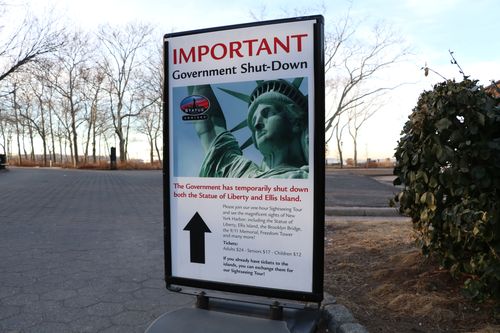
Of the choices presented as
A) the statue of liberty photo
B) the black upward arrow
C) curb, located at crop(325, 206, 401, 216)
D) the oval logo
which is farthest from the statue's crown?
curb, located at crop(325, 206, 401, 216)

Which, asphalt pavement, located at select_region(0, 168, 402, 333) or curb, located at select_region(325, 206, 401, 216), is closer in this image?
asphalt pavement, located at select_region(0, 168, 402, 333)

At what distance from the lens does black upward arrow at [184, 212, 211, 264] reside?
10.1ft

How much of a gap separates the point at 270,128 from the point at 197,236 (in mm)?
→ 974

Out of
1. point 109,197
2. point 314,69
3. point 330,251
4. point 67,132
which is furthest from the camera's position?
point 67,132

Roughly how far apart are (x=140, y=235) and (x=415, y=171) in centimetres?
464

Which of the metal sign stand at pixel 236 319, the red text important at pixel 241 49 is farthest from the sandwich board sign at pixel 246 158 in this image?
the metal sign stand at pixel 236 319

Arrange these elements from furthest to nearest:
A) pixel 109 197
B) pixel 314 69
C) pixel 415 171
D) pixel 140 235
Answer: pixel 109 197
pixel 140 235
pixel 415 171
pixel 314 69

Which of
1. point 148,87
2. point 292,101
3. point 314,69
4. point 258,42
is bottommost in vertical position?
point 292,101

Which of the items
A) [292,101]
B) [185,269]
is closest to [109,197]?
[185,269]

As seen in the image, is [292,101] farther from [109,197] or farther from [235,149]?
[109,197]

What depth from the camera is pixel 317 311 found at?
118 inches

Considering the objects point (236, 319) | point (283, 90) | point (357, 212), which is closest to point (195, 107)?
point (283, 90)

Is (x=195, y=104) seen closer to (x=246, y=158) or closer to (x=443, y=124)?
(x=246, y=158)

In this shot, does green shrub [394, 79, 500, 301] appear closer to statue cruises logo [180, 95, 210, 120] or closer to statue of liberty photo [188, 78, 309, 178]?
statue of liberty photo [188, 78, 309, 178]
